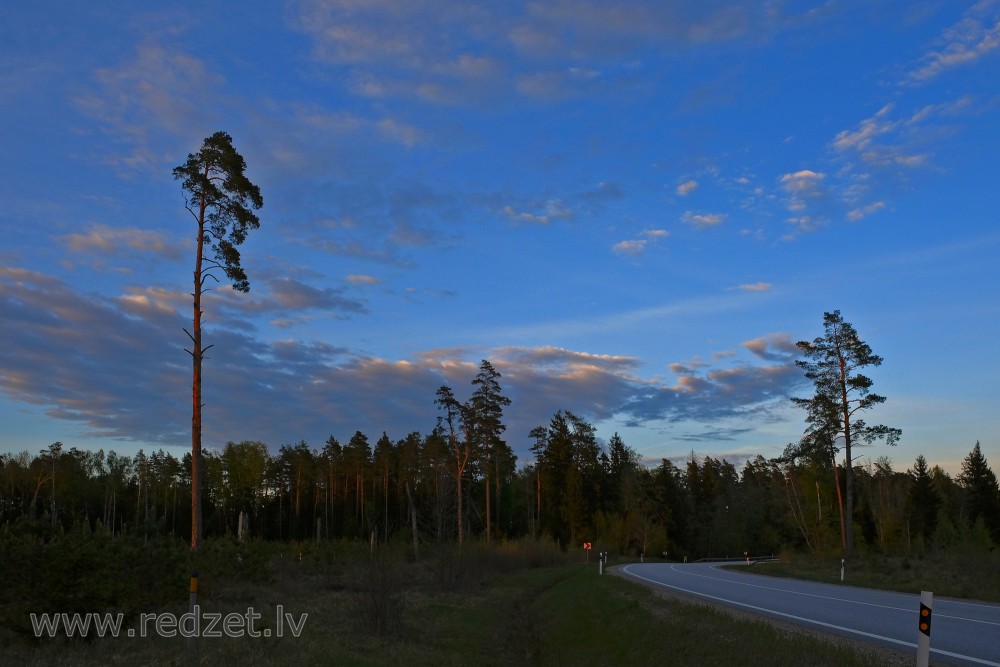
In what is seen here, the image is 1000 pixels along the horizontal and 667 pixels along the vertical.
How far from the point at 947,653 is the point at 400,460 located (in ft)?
264

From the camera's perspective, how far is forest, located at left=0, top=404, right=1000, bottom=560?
64000 millimetres

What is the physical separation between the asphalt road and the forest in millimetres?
30879

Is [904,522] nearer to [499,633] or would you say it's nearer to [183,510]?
[499,633]

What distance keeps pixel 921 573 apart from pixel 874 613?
14075 millimetres

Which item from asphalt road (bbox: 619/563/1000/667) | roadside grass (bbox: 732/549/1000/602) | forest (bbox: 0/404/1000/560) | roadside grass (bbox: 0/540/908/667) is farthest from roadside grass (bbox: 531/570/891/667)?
forest (bbox: 0/404/1000/560)

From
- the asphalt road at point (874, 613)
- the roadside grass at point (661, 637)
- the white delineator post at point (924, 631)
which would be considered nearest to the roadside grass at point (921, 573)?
the asphalt road at point (874, 613)

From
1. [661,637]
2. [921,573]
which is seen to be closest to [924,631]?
[661,637]

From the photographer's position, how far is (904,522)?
68938 mm

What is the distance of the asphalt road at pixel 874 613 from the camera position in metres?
11.1

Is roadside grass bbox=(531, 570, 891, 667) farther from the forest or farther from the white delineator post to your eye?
the forest

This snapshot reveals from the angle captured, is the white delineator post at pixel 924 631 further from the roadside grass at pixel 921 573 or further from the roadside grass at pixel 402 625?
the roadside grass at pixel 921 573

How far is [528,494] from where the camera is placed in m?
87.8

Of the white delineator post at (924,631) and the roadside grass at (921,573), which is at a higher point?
the white delineator post at (924,631)

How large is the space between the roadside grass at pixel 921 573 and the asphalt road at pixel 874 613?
4.26ft
